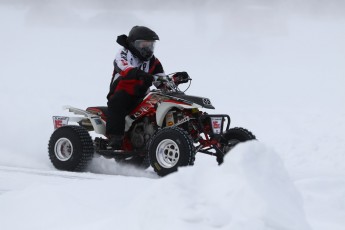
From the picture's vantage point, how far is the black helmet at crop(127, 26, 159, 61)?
10078mm

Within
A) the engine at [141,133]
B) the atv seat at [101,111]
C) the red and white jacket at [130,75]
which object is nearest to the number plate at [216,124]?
the engine at [141,133]

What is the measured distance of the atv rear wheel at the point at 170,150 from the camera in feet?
29.1

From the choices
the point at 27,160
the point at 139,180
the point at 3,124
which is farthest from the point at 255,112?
the point at 139,180

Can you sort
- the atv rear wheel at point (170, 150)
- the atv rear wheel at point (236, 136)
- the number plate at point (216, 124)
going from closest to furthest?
the atv rear wheel at point (170, 150), the number plate at point (216, 124), the atv rear wheel at point (236, 136)

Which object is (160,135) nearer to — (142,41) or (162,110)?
(162,110)

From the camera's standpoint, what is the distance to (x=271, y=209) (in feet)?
13.9

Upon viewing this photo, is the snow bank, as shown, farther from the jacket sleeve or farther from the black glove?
the black glove

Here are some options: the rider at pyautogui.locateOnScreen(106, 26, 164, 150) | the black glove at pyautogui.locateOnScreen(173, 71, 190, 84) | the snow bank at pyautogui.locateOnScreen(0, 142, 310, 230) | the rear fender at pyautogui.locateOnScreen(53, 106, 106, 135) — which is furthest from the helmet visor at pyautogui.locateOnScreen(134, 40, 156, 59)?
the snow bank at pyautogui.locateOnScreen(0, 142, 310, 230)

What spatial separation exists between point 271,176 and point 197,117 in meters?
5.10

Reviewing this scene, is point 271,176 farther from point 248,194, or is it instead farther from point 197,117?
point 197,117

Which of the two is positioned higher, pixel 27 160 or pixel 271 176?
pixel 271 176

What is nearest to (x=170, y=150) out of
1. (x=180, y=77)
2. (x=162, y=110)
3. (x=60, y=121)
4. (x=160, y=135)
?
(x=160, y=135)

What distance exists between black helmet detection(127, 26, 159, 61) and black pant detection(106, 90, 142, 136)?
0.72 metres

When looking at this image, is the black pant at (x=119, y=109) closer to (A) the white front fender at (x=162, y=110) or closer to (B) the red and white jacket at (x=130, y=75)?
(B) the red and white jacket at (x=130, y=75)
